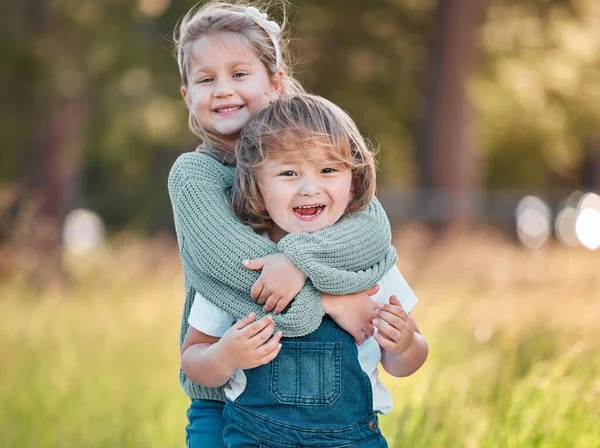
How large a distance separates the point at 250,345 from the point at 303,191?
1.42 ft

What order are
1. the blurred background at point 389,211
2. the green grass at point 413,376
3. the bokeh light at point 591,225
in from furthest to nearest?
the bokeh light at point 591,225 → the blurred background at point 389,211 → the green grass at point 413,376

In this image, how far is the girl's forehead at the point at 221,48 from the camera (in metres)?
2.97

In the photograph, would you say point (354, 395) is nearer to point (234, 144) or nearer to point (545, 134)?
point (234, 144)

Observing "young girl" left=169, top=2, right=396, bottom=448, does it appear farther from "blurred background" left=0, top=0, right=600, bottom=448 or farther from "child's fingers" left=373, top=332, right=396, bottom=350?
"blurred background" left=0, top=0, right=600, bottom=448

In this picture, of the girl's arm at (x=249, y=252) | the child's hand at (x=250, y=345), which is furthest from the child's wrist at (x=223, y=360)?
the girl's arm at (x=249, y=252)

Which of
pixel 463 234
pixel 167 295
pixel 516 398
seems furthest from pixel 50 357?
pixel 463 234

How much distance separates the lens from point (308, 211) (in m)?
2.70

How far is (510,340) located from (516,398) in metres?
1.12

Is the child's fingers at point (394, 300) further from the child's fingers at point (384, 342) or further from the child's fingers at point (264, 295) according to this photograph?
the child's fingers at point (264, 295)

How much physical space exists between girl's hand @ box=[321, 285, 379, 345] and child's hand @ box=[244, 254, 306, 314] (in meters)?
0.10

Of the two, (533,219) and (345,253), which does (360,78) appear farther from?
(345,253)

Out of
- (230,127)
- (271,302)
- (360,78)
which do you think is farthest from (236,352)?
(360,78)

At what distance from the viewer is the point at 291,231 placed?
269 cm

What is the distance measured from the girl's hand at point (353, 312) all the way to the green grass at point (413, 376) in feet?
3.06
